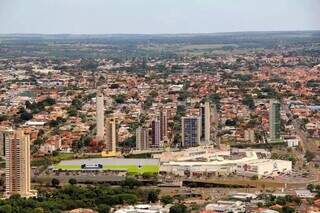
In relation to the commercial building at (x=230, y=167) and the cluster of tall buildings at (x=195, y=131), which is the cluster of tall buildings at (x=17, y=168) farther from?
the cluster of tall buildings at (x=195, y=131)

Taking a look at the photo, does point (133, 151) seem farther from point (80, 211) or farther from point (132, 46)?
point (132, 46)

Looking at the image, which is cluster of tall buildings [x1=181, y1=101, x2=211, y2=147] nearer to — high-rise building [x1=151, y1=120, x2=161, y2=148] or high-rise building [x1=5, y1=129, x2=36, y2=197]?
high-rise building [x1=151, y1=120, x2=161, y2=148]

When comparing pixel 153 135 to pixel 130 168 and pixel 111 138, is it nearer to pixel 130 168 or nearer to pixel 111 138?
pixel 111 138

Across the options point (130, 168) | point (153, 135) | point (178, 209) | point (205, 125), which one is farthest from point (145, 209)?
point (205, 125)

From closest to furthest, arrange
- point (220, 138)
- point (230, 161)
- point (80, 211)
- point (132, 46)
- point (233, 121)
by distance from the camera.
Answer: point (80, 211) < point (230, 161) < point (220, 138) < point (233, 121) < point (132, 46)

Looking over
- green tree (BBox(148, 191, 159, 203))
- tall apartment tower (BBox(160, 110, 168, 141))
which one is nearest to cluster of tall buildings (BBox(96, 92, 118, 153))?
tall apartment tower (BBox(160, 110, 168, 141))

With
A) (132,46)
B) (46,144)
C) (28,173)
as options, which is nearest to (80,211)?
(28,173)

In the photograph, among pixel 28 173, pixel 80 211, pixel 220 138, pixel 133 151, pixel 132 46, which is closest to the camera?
pixel 80 211

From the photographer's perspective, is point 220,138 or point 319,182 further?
point 220,138
